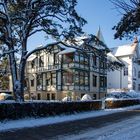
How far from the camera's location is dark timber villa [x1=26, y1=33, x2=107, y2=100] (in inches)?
1962

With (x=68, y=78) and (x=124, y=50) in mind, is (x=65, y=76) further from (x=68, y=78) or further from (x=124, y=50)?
(x=124, y=50)

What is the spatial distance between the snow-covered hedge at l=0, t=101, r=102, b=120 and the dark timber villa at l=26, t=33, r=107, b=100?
20.1 metres

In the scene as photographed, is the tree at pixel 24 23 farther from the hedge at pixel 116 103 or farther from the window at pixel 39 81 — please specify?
the window at pixel 39 81

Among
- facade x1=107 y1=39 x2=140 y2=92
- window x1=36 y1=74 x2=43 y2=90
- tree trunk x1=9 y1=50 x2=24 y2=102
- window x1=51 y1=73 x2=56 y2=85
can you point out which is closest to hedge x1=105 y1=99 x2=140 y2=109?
tree trunk x1=9 y1=50 x2=24 y2=102

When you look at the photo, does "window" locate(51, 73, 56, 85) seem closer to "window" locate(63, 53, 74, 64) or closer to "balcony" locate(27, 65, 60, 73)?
"balcony" locate(27, 65, 60, 73)

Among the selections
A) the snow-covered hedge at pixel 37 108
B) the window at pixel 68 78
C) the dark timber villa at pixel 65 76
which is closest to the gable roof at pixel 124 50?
the dark timber villa at pixel 65 76

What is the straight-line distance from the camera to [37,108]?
870 inches

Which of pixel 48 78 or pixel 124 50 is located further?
pixel 124 50

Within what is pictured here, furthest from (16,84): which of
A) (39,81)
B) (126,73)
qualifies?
(126,73)

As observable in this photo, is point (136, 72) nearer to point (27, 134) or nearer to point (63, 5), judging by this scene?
point (63, 5)

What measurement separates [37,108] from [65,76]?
29.1 metres

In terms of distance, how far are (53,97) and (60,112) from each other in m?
28.6

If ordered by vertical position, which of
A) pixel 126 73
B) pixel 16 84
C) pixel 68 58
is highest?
pixel 68 58

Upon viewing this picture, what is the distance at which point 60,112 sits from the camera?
79.8 feet
